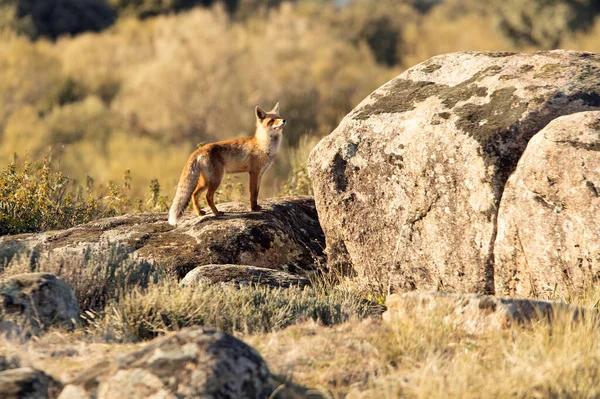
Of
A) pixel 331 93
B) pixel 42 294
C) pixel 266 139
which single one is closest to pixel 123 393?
pixel 42 294

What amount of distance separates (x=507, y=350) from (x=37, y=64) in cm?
2936

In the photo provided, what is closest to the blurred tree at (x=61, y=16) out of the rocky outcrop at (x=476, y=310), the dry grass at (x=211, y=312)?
the dry grass at (x=211, y=312)

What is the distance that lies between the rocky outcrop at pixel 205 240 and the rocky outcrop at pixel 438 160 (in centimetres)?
57

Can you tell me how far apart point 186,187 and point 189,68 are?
1955cm

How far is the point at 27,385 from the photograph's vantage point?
4059 millimetres

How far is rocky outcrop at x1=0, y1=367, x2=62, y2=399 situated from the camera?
397cm

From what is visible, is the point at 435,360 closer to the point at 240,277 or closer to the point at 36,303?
the point at 36,303

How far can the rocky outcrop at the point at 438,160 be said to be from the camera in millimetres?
7207

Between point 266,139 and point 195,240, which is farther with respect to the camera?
point 266,139

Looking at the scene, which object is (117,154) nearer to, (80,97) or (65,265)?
(80,97)

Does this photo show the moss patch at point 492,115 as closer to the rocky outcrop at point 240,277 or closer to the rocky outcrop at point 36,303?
the rocky outcrop at point 240,277

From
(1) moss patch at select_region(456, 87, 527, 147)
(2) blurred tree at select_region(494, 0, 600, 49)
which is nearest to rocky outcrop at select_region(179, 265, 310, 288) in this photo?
(1) moss patch at select_region(456, 87, 527, 147)

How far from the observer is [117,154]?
23.7 m

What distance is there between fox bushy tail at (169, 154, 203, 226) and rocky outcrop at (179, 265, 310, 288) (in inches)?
A: 72.7
